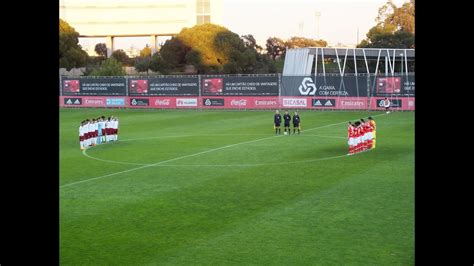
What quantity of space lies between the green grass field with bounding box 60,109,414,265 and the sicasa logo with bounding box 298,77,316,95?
20521mm

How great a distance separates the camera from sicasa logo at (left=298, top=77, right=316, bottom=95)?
51531 mm

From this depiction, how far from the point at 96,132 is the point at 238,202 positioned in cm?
1590

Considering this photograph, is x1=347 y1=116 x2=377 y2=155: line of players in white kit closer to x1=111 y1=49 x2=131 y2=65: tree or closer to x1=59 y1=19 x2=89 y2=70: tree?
x1=59 y1=19 x2=89 y2=70: tree

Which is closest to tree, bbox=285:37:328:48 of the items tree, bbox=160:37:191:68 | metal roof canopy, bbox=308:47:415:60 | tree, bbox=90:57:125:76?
tree, bbox=160:37:191:68

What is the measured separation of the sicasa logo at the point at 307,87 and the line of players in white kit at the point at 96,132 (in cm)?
2310

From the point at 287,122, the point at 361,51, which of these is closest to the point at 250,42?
the point at 361,51

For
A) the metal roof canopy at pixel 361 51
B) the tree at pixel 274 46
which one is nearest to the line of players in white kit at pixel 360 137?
the metal roof canopy at pixel 361 51

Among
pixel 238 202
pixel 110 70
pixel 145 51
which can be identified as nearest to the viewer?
pixel 238 202

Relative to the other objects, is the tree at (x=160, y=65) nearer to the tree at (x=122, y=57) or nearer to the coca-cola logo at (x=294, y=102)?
the tree at (x=122, y=57)

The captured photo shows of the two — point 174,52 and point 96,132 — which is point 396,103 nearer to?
point 96,132

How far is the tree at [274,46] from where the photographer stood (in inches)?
3920

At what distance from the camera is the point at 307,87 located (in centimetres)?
5184
